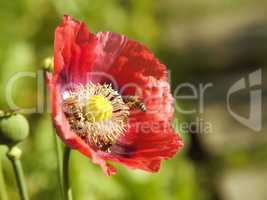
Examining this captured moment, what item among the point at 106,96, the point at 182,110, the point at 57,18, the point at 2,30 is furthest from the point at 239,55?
the point at 106,96

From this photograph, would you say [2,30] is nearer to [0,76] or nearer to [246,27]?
[0,76]

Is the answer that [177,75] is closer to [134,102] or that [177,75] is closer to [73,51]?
[134,102]

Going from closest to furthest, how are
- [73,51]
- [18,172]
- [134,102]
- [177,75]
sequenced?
[18,172] < [73,51] < [134,102] < [177,75]

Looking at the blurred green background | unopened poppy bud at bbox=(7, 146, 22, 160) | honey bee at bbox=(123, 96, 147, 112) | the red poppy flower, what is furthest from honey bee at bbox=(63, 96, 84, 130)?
the blurred green background

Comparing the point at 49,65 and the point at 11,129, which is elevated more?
the point at 49,65

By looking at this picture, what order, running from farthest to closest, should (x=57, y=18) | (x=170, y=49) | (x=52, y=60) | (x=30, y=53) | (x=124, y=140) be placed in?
(x=170, y=49) → (x=57, y=18) → (x=30, y=53) → (x=124, y=140) → (x=52, y=60)

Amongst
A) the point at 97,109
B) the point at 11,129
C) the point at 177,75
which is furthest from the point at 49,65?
the point at 177,75

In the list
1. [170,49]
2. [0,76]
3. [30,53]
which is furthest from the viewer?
[170,49]
